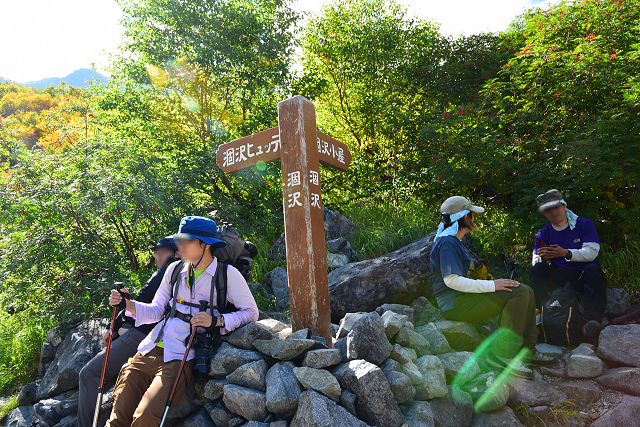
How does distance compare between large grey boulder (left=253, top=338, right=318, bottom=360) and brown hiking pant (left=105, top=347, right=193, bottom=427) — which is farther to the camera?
large grey boulder (left=253, top=338, right=318, bottom=360)

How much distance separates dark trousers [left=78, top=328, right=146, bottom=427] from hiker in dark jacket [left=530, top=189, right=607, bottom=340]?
4620mm

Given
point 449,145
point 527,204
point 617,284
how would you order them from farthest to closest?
point 449,145, point 527,204, point 617,284

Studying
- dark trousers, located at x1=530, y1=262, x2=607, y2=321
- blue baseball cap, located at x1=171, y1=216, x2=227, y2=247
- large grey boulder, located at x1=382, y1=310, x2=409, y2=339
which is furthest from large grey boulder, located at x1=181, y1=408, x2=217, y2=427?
dark trousers, located at x1=530, y1=262, x2=607, y2=321

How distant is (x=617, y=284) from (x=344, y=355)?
4444 mm

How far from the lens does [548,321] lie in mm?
4781

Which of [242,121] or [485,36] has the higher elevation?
[485,36]

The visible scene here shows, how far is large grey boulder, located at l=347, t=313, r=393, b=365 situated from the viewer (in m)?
3.57

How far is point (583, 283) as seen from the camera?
5.05 metres

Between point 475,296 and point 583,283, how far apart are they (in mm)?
1727

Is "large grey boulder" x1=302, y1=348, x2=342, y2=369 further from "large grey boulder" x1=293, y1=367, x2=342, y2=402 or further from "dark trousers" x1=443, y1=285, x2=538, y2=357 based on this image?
"dark trousers" x1=443, y1=285, x2=538, y2=357

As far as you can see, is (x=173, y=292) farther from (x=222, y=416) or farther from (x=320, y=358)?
(x=320, y=358)

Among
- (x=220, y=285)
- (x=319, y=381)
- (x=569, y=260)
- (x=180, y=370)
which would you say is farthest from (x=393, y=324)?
(x=569, y=260)

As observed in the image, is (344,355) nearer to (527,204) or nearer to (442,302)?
(442,302)

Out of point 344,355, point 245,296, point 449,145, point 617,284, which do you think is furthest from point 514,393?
point 449,145
